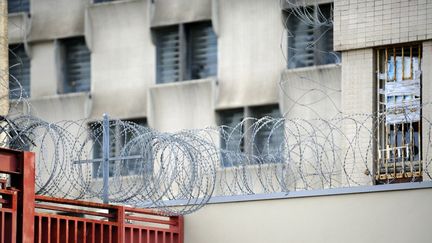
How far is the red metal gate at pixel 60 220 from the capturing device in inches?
890

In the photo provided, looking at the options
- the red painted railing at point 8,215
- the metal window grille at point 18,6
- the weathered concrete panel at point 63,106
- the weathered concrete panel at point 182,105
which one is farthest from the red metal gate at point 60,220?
the metal window grille at point 18,6

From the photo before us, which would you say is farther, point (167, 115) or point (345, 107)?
point (167, 115)

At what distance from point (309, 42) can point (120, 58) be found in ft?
17.5

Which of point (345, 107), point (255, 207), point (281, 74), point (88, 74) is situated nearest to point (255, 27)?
point (281, 74)

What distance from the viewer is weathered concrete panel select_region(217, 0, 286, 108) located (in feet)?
126

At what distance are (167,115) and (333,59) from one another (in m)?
4.39

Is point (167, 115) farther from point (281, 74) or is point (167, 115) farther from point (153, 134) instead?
point (153, 134)

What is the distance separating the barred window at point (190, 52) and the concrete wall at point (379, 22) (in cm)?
1095

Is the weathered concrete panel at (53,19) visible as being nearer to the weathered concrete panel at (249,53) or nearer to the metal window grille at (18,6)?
the metal window grille at (18,6)

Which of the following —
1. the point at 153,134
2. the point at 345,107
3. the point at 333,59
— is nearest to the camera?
the point at 153,134

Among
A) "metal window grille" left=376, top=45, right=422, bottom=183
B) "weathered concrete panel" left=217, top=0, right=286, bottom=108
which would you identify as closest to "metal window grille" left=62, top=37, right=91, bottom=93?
"weathered concrete panel" left=217, top=0, right=286, bottom=108

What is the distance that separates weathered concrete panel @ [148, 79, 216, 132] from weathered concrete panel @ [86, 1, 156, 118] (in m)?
0.42

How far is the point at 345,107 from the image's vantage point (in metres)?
28.6

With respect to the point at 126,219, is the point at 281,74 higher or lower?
higher
